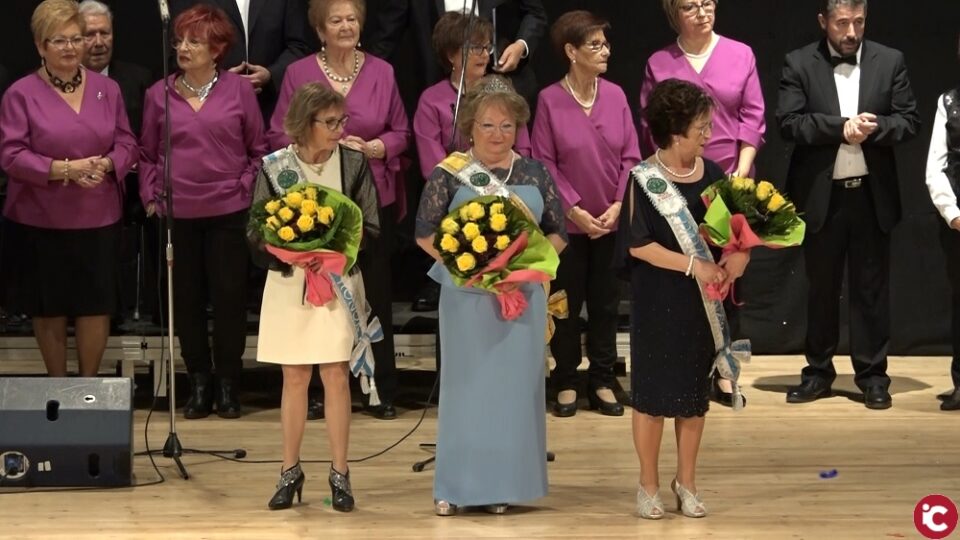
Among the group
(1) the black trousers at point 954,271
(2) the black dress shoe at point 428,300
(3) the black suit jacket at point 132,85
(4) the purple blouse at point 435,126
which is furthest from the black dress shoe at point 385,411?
(1) the black trousers at point 954,271

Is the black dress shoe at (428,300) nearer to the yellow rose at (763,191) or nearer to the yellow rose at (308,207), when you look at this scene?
the yellow rose at (308,207)

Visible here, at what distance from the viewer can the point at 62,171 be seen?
21.6 feet

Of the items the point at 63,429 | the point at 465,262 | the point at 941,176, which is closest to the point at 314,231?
the point at 465,262

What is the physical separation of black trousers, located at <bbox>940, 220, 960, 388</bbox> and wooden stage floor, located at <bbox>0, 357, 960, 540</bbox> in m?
0.27

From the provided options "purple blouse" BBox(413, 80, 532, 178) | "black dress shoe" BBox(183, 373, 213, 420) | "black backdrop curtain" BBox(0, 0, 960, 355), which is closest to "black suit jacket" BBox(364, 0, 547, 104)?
"purple blouse" BBox(413, 80, 532, 178)

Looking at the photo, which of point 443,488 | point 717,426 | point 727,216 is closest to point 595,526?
point 443,488

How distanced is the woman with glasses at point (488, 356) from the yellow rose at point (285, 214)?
470 mm

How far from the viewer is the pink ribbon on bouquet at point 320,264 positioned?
521 centimetres

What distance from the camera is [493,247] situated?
5117 millimetres

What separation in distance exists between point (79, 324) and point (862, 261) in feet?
11.5

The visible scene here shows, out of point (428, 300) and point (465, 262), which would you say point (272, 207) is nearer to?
point (465, 262)

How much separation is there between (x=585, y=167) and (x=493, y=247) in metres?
1.89

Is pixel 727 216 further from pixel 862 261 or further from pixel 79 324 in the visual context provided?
pixel 79 324

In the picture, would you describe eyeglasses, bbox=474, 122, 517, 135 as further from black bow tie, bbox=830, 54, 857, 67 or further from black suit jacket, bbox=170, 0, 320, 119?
black bow tie, bbox=830, 54, 857, 67
